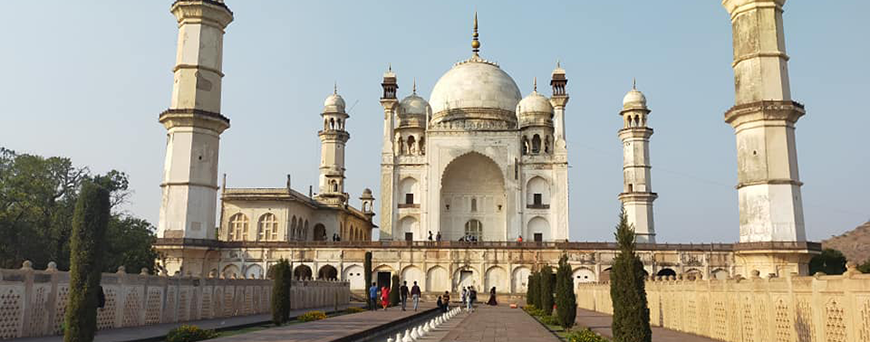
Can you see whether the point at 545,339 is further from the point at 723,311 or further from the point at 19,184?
the point at 19,184

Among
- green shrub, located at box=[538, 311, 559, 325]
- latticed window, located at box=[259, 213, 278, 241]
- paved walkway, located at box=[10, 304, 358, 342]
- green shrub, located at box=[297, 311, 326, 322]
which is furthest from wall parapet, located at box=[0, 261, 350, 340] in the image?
latticed window, located at box=[259, 213, 278, 241]

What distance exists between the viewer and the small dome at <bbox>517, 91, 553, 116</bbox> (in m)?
44.0

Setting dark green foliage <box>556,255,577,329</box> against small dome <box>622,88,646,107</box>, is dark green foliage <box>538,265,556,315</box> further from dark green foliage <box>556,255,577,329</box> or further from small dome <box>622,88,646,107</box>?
small dome <box>622,88,646,107</box>

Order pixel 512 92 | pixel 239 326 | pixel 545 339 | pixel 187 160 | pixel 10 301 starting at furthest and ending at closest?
pixel 512 92, pixel 187 160, pixel 239 326, pixel 545 339, pixel 10 301

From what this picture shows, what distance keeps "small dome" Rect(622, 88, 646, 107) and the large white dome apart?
7.34 metres

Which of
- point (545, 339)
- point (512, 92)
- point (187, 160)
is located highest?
point (512, 92)

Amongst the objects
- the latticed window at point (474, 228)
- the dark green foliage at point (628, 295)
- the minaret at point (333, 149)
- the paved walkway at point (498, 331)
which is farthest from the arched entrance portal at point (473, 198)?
the dark green foliage at point (628, 295)

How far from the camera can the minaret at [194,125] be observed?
1187 inches

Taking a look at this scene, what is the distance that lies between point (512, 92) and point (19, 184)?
30.1 meters

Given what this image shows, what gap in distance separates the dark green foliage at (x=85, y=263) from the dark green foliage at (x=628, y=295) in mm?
7903

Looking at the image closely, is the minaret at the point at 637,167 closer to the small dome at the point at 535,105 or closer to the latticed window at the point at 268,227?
the small dome at the point at 535,105

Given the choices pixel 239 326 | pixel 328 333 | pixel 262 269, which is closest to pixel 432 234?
pixel 262 269

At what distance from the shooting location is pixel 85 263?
10031mm

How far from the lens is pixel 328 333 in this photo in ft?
44.1
